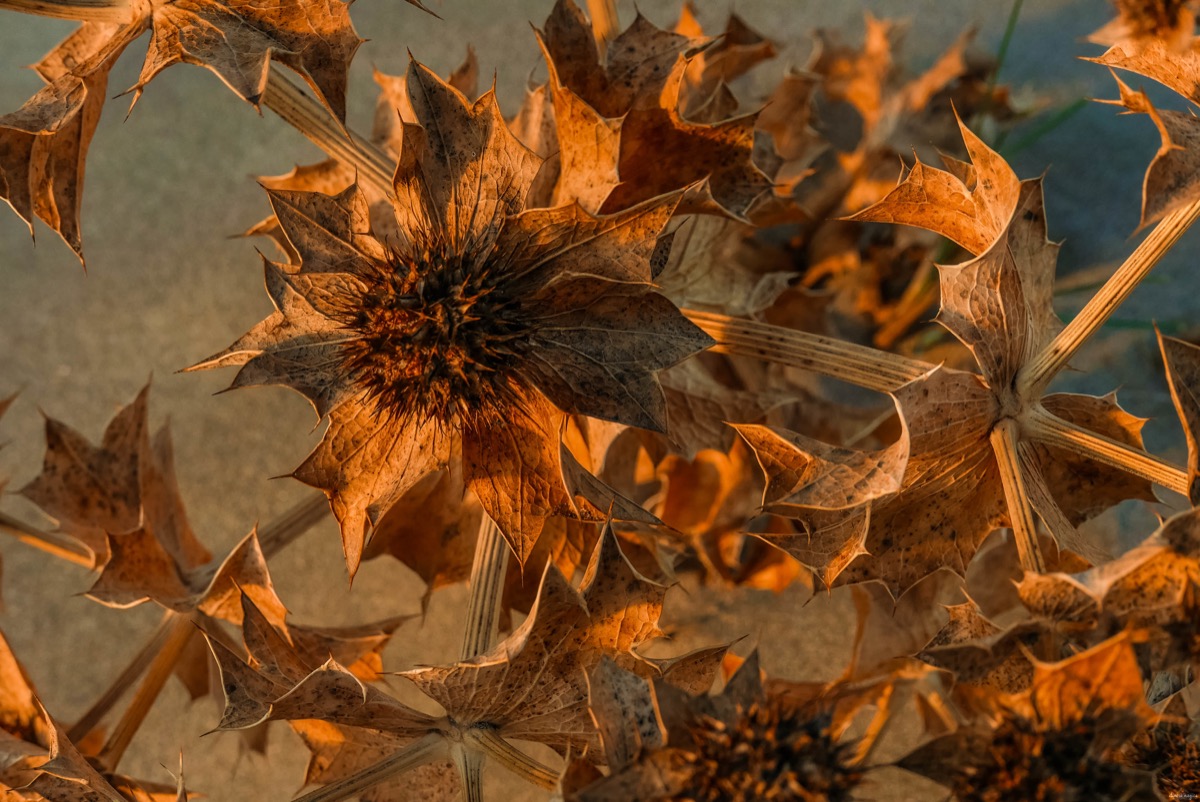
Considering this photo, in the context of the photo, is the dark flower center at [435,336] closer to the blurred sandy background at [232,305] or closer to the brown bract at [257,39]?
the brown bract at [257,39]

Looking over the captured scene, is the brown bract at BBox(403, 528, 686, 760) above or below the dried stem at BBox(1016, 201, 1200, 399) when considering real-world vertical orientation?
below

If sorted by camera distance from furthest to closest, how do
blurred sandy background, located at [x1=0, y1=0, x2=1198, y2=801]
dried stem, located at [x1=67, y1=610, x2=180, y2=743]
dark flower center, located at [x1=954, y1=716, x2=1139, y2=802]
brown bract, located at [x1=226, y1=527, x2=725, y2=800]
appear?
blurred sandy background, located at [x1=0, y1=0, x2=1198, y2=801], dried stem, located at [x1=67, y1=610, x2=180, y2=743], brown bract, located at [x1=226, y1=527, x2=725, y2=800], dark flower center, located at [x1=954, y1=716, x2=1139, y2=802]

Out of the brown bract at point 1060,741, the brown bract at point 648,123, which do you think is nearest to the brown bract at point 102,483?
A: the brown bract at point 648,123

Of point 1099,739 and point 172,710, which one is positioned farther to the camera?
point 172,710

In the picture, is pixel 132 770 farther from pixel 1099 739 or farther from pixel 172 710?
pixel 1099 739

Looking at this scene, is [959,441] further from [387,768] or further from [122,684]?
[122,684]

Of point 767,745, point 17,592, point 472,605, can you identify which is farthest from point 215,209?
point 767,745

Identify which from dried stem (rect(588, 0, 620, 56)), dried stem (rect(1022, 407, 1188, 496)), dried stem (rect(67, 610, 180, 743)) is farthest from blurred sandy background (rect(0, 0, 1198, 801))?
dried stem (rect(1022, 407, 1188, 496))

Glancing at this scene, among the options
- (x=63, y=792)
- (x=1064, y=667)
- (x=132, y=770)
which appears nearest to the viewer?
(x=1064, y=667)

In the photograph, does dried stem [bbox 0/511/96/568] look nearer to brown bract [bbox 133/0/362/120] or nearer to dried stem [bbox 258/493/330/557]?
dried stem [bbox 258/493/330/557]
